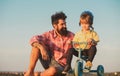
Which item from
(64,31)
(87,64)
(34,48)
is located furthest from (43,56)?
(87,64)

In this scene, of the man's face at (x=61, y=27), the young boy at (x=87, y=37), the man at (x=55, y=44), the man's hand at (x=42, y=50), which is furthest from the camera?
the man's face at (x=61, y=27)

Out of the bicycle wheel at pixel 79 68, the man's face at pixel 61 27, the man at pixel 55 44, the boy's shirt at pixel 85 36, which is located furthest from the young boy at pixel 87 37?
the man's face at pixel 61 27

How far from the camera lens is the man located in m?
7.48

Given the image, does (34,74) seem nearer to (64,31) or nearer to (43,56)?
(43,56)

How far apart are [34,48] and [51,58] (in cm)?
52

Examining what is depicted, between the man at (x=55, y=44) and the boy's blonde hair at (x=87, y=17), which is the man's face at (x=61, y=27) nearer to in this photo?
the man at (x=55, y=44)

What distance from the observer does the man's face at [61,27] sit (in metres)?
7.62

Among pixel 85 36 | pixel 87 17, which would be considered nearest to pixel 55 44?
pixel 85 36

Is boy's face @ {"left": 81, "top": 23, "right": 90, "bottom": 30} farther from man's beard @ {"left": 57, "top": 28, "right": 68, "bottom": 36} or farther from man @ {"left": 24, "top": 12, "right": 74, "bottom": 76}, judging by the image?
man's beard @ {"left": 57, "top": 28, "right": 68, "bottom": 36}

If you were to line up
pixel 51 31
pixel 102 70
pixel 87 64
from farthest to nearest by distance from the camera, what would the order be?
1. pixel 51 31
2. pixel 102 70
3. pixel 87 64

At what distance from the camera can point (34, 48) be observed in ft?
24.4

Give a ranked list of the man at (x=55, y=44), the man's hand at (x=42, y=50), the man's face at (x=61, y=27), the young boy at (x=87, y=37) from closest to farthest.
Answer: the young boy at (x=87, y=37), the man's hand at (x=42, y=50), the man at (x=55, y=44), the man's face at (x=61, y=27)

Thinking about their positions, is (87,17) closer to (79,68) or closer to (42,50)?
(79,68)

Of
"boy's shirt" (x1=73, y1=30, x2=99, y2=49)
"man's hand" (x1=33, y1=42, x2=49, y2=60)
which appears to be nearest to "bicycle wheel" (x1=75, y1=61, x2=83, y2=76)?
"boy's shirt" (x1=73, y1=30, x2=99, y2=49)
